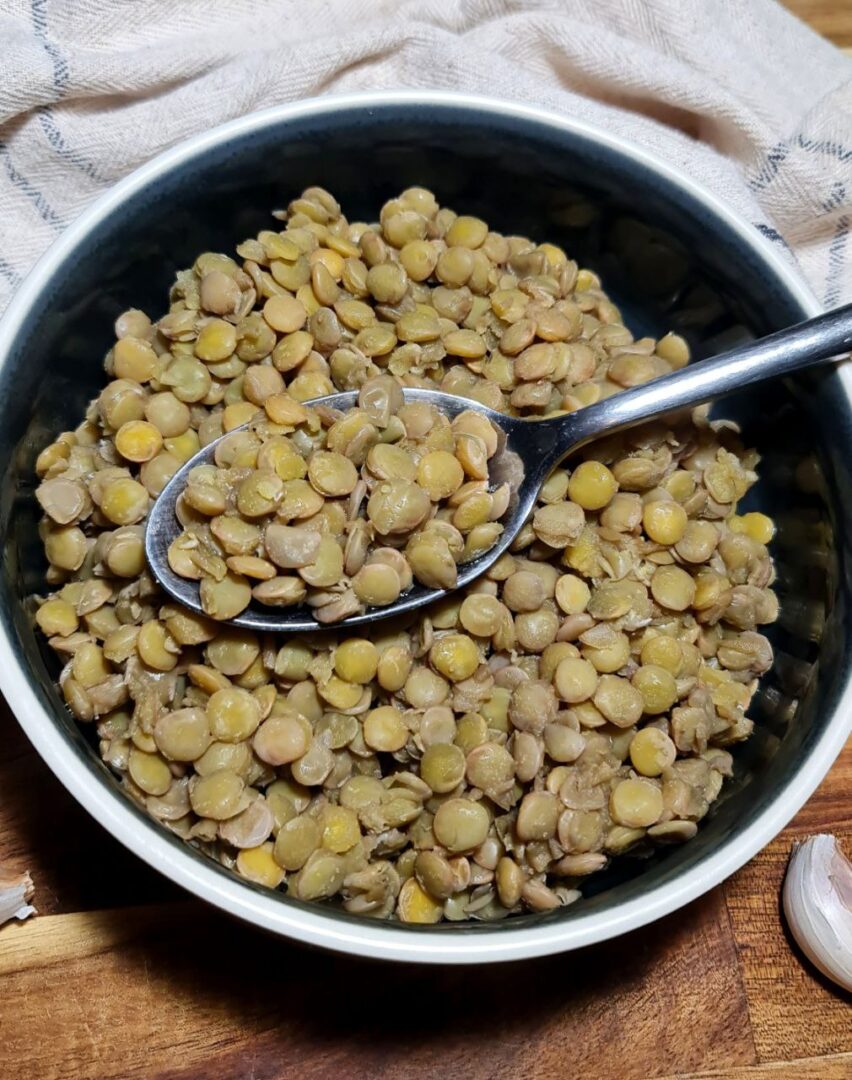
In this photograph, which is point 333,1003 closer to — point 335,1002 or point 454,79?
point 335,1002

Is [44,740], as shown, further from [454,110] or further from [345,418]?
[454,110]

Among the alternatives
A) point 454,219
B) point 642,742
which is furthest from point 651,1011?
point 454,219

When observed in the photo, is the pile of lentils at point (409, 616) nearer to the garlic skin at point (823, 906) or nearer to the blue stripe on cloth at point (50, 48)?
the garlic skin at point (823, 906)

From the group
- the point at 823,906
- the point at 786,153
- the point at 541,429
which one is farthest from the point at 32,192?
the point at 823,906

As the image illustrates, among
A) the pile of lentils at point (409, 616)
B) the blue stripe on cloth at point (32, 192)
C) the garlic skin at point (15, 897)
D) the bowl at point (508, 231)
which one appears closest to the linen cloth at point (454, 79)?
the blue stripe on cloth at point (32, 192)

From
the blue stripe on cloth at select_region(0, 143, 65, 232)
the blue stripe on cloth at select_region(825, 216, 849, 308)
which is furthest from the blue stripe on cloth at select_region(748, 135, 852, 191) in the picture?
the blue stripe on cloth at select_region(0, 143, 65, 232)
